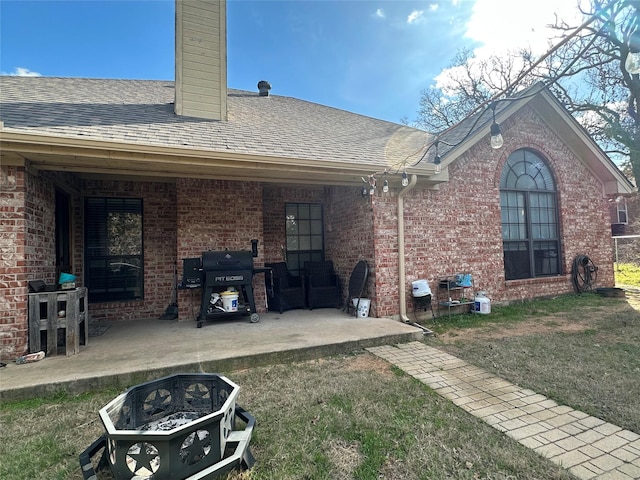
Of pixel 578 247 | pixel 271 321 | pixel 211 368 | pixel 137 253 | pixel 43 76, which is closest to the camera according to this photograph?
pixel 211 368

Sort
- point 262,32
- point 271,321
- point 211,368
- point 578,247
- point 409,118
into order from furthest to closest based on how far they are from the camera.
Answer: point 409,118 → point 262,32 → point 578,247 → point 271,321 → point 211,368

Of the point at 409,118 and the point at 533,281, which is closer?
the point at 533,281

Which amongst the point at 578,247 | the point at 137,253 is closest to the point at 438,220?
the point at 578,247

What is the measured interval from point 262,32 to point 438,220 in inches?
290

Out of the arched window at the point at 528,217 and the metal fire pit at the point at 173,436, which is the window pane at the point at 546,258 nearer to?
the arched window at the point at 528,217

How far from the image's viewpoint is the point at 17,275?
149 inches

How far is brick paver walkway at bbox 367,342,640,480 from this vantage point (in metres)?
2.05

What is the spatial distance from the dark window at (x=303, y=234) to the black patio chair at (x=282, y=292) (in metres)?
0.42

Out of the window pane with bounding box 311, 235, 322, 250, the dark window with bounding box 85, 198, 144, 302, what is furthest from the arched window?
the dark window with bounding box 85, 198, 144, 302

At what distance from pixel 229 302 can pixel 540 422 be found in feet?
14.2

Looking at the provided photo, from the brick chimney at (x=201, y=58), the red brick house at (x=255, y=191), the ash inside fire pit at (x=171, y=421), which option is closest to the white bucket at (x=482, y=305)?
the red brick house at (x=255, y=191)

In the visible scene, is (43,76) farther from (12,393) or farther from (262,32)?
(12,393)

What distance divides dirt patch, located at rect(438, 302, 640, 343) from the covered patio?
704 mm

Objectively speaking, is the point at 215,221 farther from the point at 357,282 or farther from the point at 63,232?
the point at 357,282
